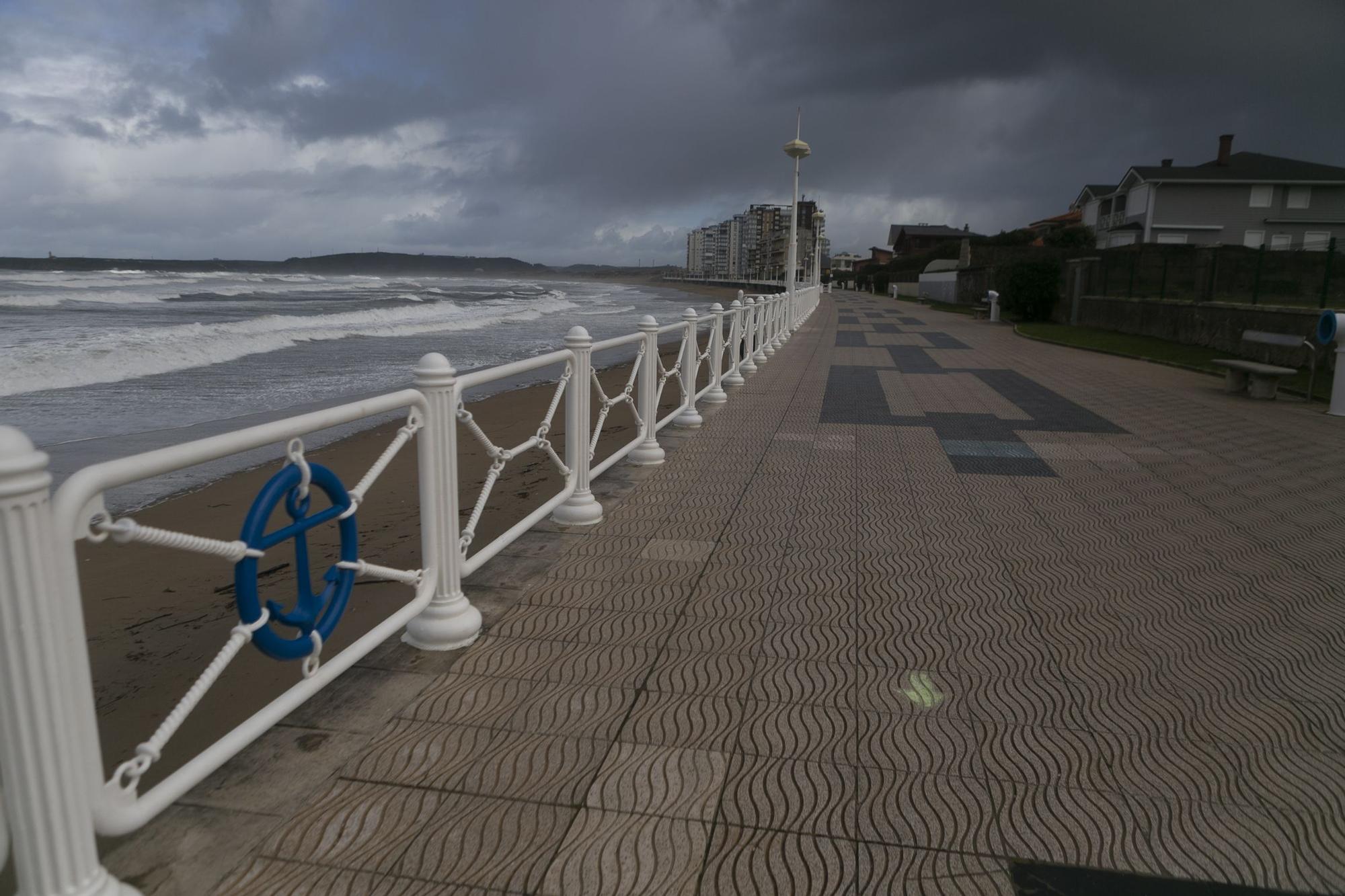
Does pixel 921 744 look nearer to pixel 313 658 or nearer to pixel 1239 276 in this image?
pixel 313 658

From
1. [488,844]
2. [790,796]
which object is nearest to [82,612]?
[488,844]

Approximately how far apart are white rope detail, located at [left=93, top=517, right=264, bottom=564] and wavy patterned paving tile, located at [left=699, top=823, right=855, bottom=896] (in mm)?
1401

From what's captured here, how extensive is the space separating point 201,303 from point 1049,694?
153ft

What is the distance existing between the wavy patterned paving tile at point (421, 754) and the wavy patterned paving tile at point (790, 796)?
0.78 meters

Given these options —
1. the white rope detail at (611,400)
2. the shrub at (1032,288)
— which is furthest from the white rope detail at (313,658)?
the shrub at (1032,288)

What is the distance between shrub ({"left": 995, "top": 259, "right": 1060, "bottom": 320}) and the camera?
84.1 feet

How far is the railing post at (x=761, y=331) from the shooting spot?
1411 cm

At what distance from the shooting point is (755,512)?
216 inches

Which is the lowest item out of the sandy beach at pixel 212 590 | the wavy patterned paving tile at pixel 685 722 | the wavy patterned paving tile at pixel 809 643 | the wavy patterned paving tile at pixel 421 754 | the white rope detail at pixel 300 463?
the sandy beach at pixel 212 590

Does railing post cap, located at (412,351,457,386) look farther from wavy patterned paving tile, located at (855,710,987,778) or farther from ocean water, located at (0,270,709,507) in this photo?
ocean water, located at (0,270,709,507)

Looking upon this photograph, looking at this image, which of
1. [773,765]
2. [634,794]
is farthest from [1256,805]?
[634,794]

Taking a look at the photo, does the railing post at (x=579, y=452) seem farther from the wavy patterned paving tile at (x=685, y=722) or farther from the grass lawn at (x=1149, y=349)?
the grass lawn at (x=1149, y=349)

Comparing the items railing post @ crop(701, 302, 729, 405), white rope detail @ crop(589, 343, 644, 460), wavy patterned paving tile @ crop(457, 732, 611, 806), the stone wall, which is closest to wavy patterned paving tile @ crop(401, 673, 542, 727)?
wavy patterned paving tile @ crop(457, 732, 611, 806)

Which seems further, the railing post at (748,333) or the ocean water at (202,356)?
the railing post at (748,333)
